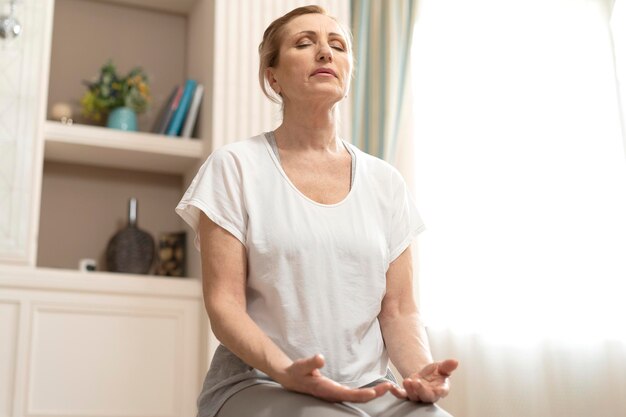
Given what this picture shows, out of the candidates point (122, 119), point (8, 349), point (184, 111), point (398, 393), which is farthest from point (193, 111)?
point (398, 393)

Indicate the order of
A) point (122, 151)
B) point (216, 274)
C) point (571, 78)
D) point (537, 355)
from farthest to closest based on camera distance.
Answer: point (122, 151) → point (571, 78) → point (537, 355) → point (216, 274)

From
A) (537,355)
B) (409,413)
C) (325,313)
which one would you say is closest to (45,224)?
(537,355)

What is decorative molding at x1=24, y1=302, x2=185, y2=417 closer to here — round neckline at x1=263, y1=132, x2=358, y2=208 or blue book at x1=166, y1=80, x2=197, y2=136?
blue book at x1=166, y1=80, x2=197, y2=136

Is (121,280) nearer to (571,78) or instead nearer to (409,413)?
(571,78)

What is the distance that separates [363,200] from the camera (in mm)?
1633

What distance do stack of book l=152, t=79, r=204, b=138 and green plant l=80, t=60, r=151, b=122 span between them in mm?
101

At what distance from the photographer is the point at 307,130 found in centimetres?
169

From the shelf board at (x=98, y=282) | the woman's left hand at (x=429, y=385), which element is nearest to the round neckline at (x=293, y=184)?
the woman's left hand at (x=429, y=385)

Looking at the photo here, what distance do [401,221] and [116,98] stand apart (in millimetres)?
1873

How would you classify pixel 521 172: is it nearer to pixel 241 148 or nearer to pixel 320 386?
pixel 241 148

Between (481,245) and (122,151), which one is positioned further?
(122,151)

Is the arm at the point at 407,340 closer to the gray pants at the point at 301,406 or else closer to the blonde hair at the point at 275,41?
the gray pants at the point at 301,406

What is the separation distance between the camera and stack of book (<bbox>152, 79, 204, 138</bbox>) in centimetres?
333

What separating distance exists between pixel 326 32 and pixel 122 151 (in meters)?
1.68
